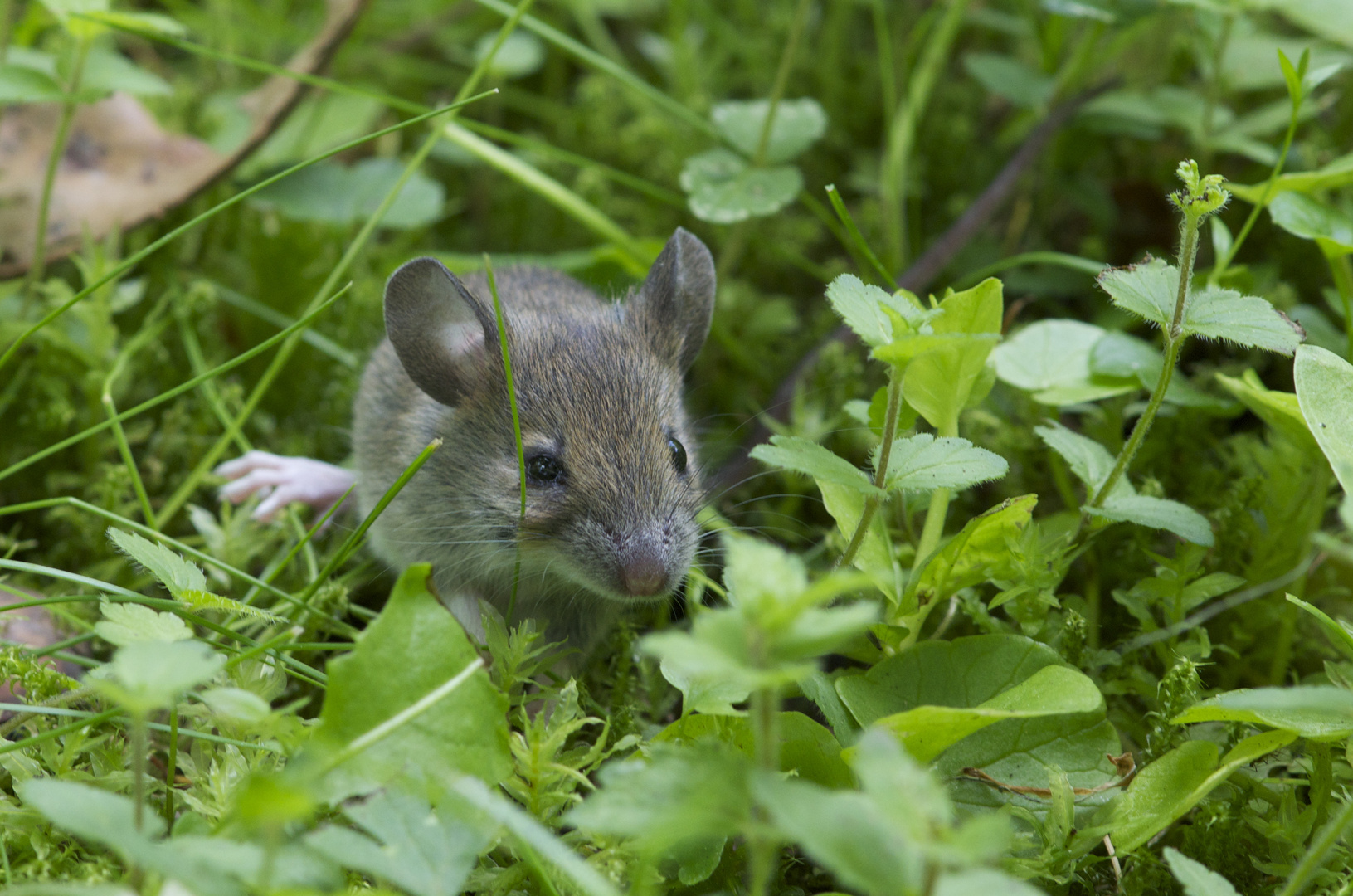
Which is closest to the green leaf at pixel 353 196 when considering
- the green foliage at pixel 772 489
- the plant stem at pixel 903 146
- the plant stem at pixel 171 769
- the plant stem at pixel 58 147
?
the green foliage at pixel 772 489

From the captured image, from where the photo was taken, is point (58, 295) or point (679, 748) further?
point (58, 295)

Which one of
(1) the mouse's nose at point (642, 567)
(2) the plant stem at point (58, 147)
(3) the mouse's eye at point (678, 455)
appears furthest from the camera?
(2) the plant stem at point (58, 147)

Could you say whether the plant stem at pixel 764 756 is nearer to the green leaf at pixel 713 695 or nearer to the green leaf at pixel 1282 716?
the green leaf at pixel 713 695

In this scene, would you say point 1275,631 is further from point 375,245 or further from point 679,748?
point 375,245

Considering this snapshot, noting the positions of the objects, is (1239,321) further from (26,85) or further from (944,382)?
(26,85)

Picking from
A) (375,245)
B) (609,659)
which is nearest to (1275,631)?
(609,659)

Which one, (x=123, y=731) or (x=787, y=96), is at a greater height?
(x=787, y=96)

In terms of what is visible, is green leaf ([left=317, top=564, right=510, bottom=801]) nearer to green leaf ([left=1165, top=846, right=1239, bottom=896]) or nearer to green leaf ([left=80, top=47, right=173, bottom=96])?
green leaf ([left=1165, top=846, right=1239, bottom=896])
